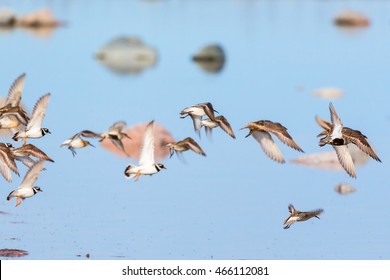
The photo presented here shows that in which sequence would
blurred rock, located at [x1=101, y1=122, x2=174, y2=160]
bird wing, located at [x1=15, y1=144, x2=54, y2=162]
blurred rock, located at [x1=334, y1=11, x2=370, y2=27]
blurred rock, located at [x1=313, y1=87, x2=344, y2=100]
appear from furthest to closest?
blurred rock, located at [x1=334, y1=11, x2=370, y2=27], blurred rock, located at [x1=313, y1=87, x2=344, y2=100], blurred rock, located at [x1=101, y1=122, x2=174, y2=160], bird wing, located at [x1=15, y1=144, x2=54, y2=162]

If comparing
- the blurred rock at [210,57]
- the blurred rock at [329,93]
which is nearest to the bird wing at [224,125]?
the blurred rock at [329,93]

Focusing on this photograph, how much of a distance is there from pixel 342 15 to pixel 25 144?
1062 inches

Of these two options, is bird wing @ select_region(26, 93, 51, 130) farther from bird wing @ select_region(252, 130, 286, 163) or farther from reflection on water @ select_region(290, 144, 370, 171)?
reflection on water @ select_region(290, 144, 370, 171)

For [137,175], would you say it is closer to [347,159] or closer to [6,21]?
[347,159]

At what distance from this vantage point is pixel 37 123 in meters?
14.6

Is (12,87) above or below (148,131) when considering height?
above

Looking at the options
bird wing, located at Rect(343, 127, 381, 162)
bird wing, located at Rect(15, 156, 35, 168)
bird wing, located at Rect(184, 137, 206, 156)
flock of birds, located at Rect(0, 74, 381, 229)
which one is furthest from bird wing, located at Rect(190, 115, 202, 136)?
bird wing, located at Rect(15, 156, 35, 168)

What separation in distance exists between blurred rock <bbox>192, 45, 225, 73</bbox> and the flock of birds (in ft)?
57.4

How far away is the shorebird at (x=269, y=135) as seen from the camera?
14.2 metres

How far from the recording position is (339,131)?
13820mm

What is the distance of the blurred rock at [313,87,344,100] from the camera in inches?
1115

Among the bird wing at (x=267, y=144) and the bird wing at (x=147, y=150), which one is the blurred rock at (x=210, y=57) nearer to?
the bird wing at (x=267, y=144)

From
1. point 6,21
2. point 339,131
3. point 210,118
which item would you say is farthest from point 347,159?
point 6,21

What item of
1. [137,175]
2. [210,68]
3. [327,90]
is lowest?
[137,175]
